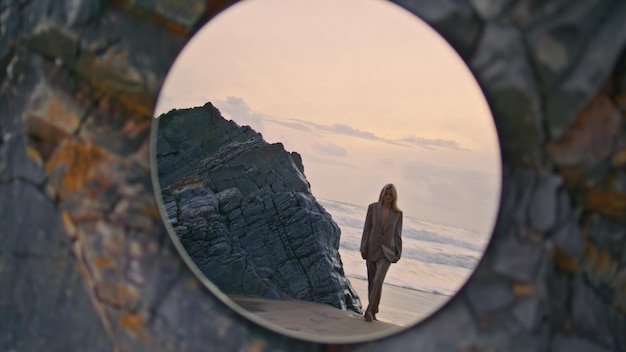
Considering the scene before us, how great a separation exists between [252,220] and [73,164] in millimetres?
7953

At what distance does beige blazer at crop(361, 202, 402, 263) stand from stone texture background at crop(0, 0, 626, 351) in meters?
3.91

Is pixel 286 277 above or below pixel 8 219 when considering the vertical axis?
below

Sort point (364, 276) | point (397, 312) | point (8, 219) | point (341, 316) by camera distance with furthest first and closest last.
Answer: point (364, 276) < point (397, 312) < point (341, 316) < point (8, 219)

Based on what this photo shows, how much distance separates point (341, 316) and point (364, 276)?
16.8 metres

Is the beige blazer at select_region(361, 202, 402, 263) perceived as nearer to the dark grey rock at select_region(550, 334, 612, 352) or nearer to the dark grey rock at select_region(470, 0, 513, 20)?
the dark grey rock at select_region(550, 334, 612, 352)

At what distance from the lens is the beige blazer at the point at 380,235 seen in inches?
285

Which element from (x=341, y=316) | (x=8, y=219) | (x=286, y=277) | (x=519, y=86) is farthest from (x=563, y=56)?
(x=286, y=277)

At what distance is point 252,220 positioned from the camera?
11414 mm

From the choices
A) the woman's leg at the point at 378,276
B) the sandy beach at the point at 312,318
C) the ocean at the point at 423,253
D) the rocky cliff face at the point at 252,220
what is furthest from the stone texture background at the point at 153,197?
the ocean at the point at 423,253

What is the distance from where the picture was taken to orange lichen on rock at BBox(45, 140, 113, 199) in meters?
3.48

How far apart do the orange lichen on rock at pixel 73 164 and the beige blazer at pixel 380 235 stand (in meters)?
4.15

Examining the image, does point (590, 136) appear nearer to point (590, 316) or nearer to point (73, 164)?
point (590, 316)

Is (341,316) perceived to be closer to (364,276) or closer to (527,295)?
(527,295)

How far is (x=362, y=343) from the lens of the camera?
3363mm
